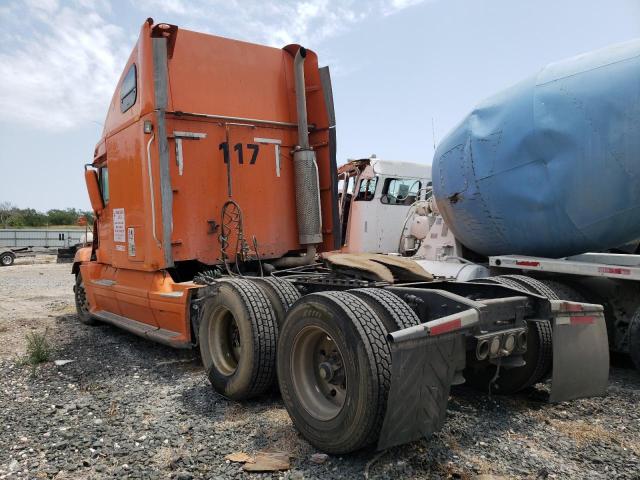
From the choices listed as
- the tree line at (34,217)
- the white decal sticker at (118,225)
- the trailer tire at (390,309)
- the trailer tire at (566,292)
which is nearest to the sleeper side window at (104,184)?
the white decal sticker at (118,225)

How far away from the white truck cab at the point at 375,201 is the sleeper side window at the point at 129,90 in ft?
17.3

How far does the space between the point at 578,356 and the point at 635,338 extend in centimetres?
200

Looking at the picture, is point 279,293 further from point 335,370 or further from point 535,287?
point 535,287

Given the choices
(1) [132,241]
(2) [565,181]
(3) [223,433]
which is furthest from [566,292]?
(1) [132,241]

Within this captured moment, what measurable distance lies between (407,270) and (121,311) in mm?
3969

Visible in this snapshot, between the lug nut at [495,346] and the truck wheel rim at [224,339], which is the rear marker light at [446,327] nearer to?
the lug nut at [495,346]

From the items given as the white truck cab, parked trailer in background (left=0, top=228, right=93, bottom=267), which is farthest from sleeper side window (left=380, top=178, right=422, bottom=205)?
parked trailer in background (left=0, top=228, right=93, bottom=267)

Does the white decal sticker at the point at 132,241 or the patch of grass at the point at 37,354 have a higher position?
the white decal sticker at the point at 132,241

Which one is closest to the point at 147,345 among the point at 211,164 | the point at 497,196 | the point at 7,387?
the point at 7,387

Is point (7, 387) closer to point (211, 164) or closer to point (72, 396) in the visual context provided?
point (72, 396)

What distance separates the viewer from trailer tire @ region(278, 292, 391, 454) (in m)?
2.73

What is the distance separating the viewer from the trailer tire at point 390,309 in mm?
2904

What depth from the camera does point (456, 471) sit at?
2789 mm

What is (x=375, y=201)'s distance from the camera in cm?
1026
